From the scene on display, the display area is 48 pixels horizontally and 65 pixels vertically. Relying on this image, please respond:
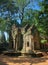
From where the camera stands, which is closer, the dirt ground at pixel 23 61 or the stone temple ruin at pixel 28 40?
the dirt ground at pixel 23 61

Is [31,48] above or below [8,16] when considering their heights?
below

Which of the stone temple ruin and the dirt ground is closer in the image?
the dirt ground

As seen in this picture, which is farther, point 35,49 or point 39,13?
point 35,49

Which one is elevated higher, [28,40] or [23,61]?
[28,40]

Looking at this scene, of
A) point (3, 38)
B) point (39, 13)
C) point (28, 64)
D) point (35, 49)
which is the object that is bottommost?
point (3, 38)

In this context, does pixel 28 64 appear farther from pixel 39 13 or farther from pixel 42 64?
pixel 39 13

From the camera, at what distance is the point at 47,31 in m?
Result: 18.1

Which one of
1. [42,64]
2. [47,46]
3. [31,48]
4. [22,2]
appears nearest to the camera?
[42,64]

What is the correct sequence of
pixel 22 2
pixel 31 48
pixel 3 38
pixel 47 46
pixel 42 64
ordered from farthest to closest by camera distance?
pixel 3 38 < pixel 22 2 < pixel 47 46 < pixel 31 48 < pixel 42 64

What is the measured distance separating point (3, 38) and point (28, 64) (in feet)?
125

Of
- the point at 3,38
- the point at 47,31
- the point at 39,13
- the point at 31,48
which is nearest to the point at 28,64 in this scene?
the point at 47,31

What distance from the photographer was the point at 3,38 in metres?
55.0

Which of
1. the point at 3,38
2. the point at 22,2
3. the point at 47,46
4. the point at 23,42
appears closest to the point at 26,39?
A: the point at 23,42

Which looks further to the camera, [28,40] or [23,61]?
[28,40]
